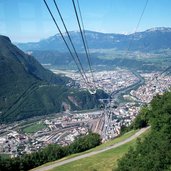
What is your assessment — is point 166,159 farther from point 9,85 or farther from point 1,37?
point 1,37

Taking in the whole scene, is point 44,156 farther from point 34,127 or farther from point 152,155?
point 34,127

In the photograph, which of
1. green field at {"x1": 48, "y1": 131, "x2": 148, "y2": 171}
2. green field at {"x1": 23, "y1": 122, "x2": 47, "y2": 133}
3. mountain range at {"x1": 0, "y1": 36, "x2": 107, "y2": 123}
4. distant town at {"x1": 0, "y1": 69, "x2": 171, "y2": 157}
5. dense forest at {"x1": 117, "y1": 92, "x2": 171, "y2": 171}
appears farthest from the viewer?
mountain range at {"x1": 0, "y1": 36, "x2": 107, "y2": 123}

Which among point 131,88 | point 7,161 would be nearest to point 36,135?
point 7,161

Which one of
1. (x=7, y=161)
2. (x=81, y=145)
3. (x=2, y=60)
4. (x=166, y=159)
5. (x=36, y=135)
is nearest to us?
(x=166, y=159)

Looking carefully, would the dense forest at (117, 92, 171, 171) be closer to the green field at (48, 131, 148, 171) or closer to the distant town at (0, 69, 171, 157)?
the green field at (48, 131, 148, 171)

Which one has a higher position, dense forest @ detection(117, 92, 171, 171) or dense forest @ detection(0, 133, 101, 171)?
dense forest @ detection(117, 92, 171, 171)

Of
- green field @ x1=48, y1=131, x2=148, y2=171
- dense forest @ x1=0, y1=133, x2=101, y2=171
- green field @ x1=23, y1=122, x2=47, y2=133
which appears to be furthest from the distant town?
green field @ x1=48, y1=131, x2=148, y2=171
